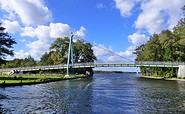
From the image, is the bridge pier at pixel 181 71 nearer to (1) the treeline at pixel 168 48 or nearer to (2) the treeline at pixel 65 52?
(1) the treeline at pixel 168 48

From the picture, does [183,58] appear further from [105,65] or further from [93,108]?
[93,108]

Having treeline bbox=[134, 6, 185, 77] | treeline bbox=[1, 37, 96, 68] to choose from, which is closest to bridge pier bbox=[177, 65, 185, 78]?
treeline bbox=[134, 6, 185, 77]

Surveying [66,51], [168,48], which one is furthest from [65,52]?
[168,48]

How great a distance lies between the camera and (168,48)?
123m

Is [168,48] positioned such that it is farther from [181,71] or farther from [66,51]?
[66,51]

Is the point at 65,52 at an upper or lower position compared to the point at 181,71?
upper

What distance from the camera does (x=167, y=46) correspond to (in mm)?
121438

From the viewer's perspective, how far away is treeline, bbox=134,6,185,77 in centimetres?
11519

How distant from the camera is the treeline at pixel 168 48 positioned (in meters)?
115

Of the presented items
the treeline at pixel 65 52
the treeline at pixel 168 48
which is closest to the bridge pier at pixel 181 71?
the treeline at pixel 168 48

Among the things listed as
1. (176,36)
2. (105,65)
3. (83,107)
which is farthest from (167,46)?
(83,107)

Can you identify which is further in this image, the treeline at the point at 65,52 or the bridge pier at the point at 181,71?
the treeline at the point at 65,52

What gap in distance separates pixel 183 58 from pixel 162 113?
99972mm

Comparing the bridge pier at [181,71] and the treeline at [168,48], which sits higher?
the treeline at [168,48]
